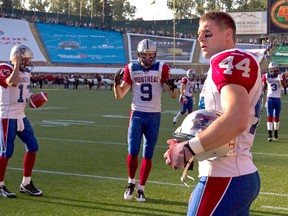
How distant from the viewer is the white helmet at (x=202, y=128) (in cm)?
298

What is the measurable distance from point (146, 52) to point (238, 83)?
4.03 m

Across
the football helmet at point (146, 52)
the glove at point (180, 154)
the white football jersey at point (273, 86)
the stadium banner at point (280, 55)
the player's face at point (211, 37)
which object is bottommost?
the stadium banner at point (280, 55)

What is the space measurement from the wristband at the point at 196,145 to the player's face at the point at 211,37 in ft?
1.76

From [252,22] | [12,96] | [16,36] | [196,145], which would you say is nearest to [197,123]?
[196,145]

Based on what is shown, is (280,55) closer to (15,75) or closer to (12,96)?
(12,96)

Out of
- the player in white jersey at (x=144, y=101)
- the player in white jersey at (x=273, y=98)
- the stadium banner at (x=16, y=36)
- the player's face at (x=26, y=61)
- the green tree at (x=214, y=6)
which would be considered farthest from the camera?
the green tree at (x=214, y=6)

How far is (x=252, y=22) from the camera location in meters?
61.8

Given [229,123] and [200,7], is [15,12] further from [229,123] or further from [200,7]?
[229,123]

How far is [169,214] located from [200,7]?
3525 inches

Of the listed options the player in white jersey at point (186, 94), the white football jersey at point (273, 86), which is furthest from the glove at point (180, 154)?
the player in white jersey at point (186, 94)

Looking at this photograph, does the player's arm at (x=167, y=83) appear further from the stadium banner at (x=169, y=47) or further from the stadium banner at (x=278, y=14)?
the stadium banner at (x=169, y=47)

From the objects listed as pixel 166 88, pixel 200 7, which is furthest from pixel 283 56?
pixel 166 88

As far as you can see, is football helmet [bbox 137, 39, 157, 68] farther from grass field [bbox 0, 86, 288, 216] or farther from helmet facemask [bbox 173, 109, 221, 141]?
helmet facemask [bbox 173, 109, 221, 141]

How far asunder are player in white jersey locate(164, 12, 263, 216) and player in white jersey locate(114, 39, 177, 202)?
12.0ft
